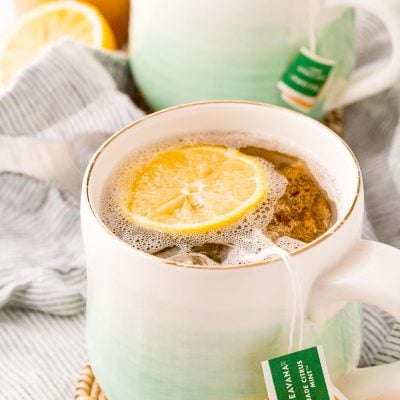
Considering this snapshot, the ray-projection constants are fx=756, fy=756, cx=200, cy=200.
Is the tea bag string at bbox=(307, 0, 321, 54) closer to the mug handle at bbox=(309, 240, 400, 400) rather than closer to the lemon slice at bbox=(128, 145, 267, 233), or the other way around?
the lemon slice at bbox=(128, 145, 267, 233)

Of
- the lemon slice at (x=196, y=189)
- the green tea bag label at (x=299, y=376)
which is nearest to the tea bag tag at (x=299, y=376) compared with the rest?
the green tea bag label at (x=299, y=376)

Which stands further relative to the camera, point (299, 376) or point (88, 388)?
point (88, 388)

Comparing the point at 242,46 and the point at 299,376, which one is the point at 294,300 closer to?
the point at 299,376

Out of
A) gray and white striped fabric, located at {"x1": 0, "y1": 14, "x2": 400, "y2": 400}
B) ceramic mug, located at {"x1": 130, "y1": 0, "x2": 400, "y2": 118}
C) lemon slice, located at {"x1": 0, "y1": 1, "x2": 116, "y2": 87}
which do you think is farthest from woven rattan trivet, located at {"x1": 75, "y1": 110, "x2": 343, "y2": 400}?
lemon slice, located at {"x1": 0, "y1": 1, "x2": 116, "y2": 87}

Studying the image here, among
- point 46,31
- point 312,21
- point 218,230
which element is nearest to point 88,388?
point 218,230

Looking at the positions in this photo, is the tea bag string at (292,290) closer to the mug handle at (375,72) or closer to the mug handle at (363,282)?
the mug handle at (363,282)

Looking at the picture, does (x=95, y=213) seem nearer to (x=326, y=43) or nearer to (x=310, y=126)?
(x=310, y=126)
